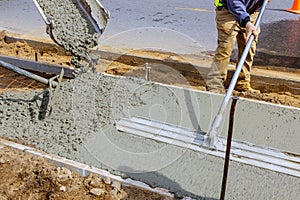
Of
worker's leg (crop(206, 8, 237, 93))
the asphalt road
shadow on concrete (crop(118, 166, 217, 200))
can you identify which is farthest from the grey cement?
the asphalt road

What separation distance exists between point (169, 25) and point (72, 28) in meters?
3.44

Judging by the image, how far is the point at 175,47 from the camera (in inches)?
243

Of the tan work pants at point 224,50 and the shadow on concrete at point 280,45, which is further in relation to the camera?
the shadow on concrete at point 280,45

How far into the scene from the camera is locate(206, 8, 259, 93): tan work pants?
165 inches

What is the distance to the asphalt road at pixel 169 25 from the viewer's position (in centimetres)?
630

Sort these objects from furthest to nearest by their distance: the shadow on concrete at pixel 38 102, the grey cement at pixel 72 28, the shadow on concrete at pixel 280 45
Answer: the shadow on concrete at pixel 280 45 < the grey cement at pixel 72 28 < the shadow on concrete at pixel 38 102

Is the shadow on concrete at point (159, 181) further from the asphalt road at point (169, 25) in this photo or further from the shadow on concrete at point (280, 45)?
the asphalt road at point (169, 25)

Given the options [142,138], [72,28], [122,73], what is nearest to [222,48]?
[122,73]

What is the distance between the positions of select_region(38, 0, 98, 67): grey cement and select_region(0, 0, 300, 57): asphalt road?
1.99 m

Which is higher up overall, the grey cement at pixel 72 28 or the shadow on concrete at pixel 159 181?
the grey cement at pixel 72 28

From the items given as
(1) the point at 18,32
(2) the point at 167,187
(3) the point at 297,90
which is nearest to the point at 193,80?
(3) the point at 297,90

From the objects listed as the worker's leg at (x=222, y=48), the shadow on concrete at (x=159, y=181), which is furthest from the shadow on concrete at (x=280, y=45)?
the shadow on concrete at (x=159, y=181)

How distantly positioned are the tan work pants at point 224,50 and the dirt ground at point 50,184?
2120mm

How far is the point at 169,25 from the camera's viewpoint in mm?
7395
